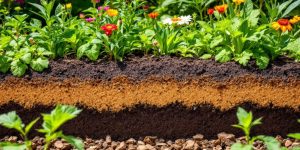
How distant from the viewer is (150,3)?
5.40 meters

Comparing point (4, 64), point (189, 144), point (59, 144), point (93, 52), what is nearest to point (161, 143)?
point (189, 144)

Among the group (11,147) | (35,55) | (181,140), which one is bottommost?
(181,140)

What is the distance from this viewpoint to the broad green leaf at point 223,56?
3.88 metres

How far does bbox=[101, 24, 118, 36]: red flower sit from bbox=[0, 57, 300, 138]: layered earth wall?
0.78ft

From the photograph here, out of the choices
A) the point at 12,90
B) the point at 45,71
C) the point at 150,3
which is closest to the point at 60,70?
the point at 45,71

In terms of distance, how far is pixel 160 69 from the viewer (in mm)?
3885

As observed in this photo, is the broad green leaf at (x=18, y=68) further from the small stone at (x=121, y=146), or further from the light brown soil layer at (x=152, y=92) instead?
the small stone at (x=121, y=146)

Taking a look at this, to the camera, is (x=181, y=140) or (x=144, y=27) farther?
(x=144, y=27)

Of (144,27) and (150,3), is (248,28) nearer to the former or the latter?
(144,27)

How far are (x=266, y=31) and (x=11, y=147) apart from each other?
217 cm

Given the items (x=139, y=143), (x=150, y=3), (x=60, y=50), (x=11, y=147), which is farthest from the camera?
(x=150, y=3)

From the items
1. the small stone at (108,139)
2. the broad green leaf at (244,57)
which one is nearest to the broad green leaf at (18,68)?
the small stone at (108,139)

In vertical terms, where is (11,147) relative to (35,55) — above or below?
below

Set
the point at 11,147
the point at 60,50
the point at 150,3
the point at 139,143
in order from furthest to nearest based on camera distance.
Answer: the point at 150,3
the point at 60,50
the point at 139,143
the point at 11,147
